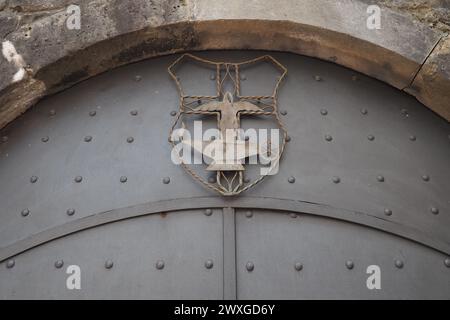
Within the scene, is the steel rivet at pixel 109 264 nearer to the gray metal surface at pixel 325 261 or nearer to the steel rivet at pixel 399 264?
the gray metal surface at pixel 325 261

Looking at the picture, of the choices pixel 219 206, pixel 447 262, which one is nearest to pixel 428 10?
pixel 447 262

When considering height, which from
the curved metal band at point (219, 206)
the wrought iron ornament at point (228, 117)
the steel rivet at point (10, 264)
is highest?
the wrought iron ornament at point (228, 117)

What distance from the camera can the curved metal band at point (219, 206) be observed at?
221cm

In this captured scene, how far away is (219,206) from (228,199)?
4 cm

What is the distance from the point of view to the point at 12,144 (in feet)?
8.02

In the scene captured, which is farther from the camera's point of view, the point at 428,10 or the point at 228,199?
the point at 428,10

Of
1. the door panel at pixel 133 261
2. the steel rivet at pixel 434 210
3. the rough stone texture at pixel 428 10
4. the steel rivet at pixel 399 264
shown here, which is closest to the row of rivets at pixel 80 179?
the door panel at pixel 133 261

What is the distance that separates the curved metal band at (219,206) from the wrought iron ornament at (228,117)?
0.19 feet

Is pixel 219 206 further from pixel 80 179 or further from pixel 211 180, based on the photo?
pixel 80 179

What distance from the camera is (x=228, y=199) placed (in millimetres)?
2246

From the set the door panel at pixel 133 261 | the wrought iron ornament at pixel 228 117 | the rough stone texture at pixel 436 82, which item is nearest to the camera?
the door panel at pixel 133 261

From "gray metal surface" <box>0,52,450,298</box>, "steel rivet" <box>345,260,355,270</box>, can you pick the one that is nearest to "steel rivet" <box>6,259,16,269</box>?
"gray metal surface" <box>0,52,450,298</box>

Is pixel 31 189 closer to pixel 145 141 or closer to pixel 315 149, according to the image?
pixel 145 141

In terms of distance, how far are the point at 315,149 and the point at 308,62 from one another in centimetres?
39
